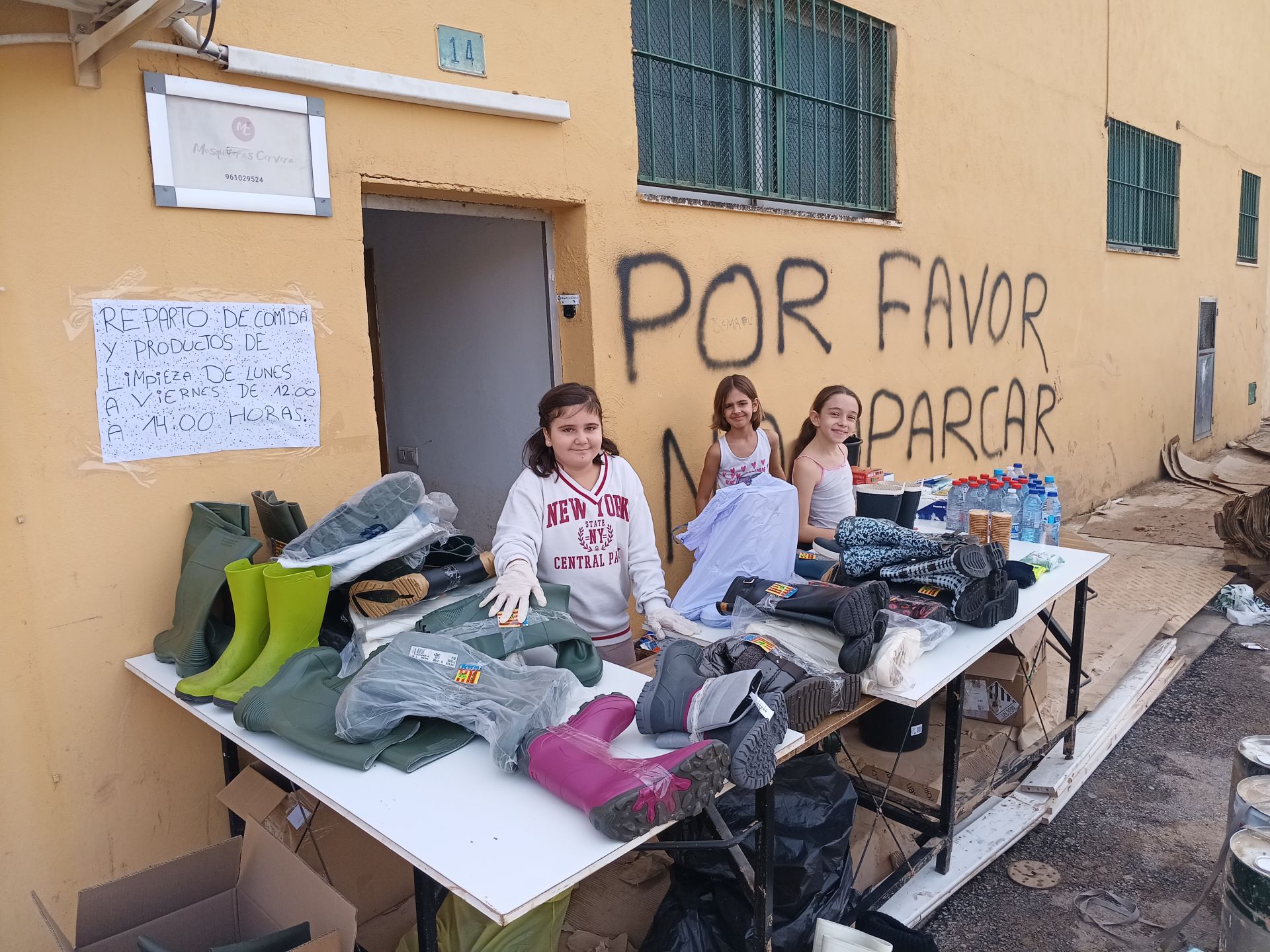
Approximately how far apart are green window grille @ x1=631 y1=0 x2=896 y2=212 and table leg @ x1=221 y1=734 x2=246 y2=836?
2887mm

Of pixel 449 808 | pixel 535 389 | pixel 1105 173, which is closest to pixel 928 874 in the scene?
pixel 449 808

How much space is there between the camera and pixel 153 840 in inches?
106

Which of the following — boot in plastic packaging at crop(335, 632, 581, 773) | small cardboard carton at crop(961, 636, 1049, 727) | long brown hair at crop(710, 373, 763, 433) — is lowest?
small cardboard carton at crop(961, 636, 1049, 727)

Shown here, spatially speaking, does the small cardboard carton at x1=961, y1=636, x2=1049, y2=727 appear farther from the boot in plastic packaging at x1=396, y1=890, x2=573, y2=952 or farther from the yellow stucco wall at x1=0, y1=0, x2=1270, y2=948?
the boot in plastic packaging at x1=396, y1=890, x2=573, y2=952

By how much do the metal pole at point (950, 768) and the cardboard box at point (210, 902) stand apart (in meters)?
2.06

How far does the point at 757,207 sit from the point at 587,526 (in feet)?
8.17

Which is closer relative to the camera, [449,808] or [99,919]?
[449,808]

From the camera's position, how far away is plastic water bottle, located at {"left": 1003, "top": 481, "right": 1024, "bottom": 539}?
423cm

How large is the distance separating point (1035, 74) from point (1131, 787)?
217 inches

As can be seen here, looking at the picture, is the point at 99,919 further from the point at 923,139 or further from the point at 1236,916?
the point at 923,139

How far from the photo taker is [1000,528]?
361 centimetres

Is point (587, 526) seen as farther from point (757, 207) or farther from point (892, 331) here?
point (892, 331)

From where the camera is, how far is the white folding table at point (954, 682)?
101 inches

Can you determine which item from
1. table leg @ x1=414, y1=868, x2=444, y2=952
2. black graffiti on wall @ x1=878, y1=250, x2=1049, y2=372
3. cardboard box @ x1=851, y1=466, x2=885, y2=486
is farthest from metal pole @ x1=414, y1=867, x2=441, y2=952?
black graffiti on wall @ x1=878, y1=250, x2=1049, y2=372
